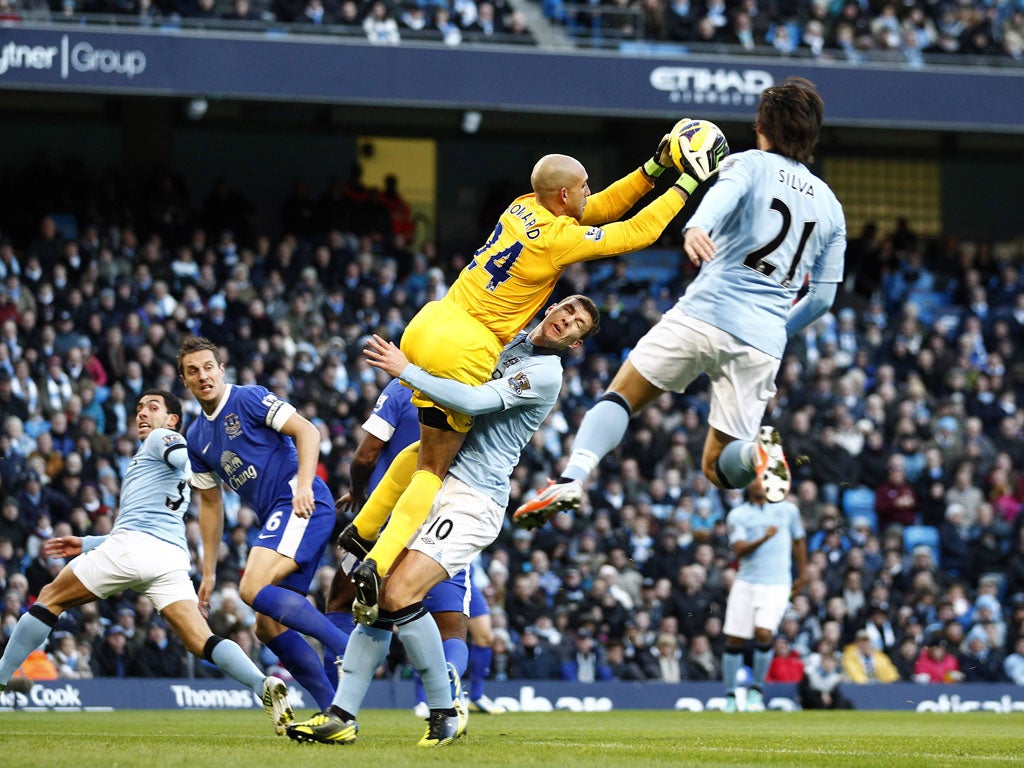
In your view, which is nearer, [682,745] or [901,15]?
[682,745]

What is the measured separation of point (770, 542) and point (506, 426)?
24.4 ft

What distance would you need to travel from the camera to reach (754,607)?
51.2ft

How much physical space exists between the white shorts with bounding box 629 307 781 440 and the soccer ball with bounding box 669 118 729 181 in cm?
79

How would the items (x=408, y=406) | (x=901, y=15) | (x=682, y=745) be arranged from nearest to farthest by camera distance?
(x=682, y=745), (x=408, y=406), (x=901, y=15)

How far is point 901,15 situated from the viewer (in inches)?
998

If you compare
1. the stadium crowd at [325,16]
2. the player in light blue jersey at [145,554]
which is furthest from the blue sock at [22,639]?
the stadium crowd at [325,16]

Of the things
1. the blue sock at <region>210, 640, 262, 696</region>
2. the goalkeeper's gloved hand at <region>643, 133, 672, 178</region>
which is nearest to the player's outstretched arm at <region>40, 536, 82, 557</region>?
the blue sock at <region>210, 640, 262, 696</region>

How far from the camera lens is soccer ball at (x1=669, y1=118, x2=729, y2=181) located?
849 centimetres

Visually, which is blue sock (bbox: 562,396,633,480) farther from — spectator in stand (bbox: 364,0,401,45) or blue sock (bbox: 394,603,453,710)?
spectator in stand (bbox: 364,0,401,45)

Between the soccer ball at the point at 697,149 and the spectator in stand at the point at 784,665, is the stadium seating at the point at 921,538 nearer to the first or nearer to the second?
the spectator in stand at the point at 784,665

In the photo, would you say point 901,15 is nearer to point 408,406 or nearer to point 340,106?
point 340,106

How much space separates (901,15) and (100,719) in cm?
1788

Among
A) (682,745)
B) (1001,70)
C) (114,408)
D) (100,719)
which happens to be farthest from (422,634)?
(1001,70)

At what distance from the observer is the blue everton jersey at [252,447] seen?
31.8ft
